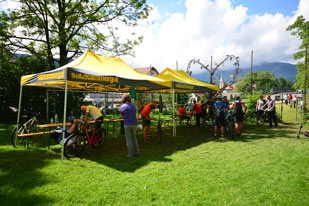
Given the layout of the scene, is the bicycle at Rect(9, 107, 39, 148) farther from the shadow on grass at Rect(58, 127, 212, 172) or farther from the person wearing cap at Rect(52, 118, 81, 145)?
the shadow on grass at Rect(58, 127, 212, 172)

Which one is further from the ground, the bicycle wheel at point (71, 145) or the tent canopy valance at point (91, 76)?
the tent canopy valance at point (91, 76)

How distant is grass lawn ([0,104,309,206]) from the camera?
319 cm

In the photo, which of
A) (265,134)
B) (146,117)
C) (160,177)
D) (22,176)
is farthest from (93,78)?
(265,134)

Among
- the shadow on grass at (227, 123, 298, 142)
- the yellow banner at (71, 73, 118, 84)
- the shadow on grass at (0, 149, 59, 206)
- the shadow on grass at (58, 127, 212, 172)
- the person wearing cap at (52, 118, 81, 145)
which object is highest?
the yellow banner at (71, 73, 118, 84)

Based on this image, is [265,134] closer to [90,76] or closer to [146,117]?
[146,117]

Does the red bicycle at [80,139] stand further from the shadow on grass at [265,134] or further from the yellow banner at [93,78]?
the shadow on grass at [265,134]

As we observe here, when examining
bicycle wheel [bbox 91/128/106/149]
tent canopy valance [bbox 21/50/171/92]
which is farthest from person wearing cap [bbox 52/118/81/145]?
tent canopy valance [bbox 21/50/171/92]

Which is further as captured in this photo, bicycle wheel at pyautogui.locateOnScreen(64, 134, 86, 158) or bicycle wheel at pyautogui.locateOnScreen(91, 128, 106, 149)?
bicycle wheel at pyautogui.locateOnScreen(91, 128, 106, 149)

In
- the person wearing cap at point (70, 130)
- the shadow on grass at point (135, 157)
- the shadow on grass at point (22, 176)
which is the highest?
the person wearing cap at point (70, 130)

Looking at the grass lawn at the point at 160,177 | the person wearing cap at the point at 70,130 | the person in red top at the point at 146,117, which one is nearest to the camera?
the grass lawn at the point at 160,177

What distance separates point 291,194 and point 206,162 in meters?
1.96

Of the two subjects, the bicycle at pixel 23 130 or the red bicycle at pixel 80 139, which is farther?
the bicycle at pixel 23 130

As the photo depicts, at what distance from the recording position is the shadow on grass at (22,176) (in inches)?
126

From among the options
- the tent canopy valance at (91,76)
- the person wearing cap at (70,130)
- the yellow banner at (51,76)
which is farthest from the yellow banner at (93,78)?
the person wearing cap at (70,130)
